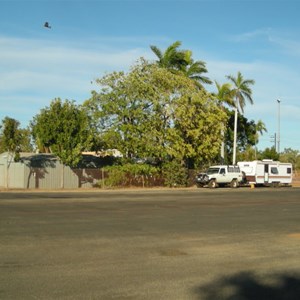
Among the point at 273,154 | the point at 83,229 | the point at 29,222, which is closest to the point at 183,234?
the point at 83,229

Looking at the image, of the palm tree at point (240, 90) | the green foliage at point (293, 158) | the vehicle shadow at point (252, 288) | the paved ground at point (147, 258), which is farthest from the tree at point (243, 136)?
the vehicle shadow at point (252, 288)

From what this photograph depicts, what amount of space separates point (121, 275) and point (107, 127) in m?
37.3

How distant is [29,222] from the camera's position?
14.9 metres

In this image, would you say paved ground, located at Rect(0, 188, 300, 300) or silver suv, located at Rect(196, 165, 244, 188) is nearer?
paved ground, located at Rect(0, 188, 300, 300)

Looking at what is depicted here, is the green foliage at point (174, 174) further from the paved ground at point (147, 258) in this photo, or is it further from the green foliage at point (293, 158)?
the green foliage at point (293, 158)

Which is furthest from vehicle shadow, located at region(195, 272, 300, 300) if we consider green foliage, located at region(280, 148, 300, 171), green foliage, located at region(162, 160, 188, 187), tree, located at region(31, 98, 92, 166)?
green foliage, located at region(280, 148, 300, 171)

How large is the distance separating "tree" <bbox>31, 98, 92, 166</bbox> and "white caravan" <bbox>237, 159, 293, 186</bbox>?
16455 millimetres

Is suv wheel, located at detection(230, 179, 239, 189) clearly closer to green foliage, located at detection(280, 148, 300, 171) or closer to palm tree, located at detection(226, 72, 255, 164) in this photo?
palm tree, located at detection(226, 72, 255, 164)

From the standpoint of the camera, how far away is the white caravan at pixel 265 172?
47.6 metres

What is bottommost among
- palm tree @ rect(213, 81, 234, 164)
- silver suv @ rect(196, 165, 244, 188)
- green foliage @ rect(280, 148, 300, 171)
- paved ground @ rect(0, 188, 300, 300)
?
paved ground @ rect(0, 188, 300, 300)

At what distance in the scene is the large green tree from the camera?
43938 millimetres

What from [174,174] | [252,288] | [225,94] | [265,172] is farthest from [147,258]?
[225,94]

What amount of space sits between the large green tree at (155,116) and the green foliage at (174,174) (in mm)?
767

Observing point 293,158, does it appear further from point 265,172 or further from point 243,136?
point 265,172
